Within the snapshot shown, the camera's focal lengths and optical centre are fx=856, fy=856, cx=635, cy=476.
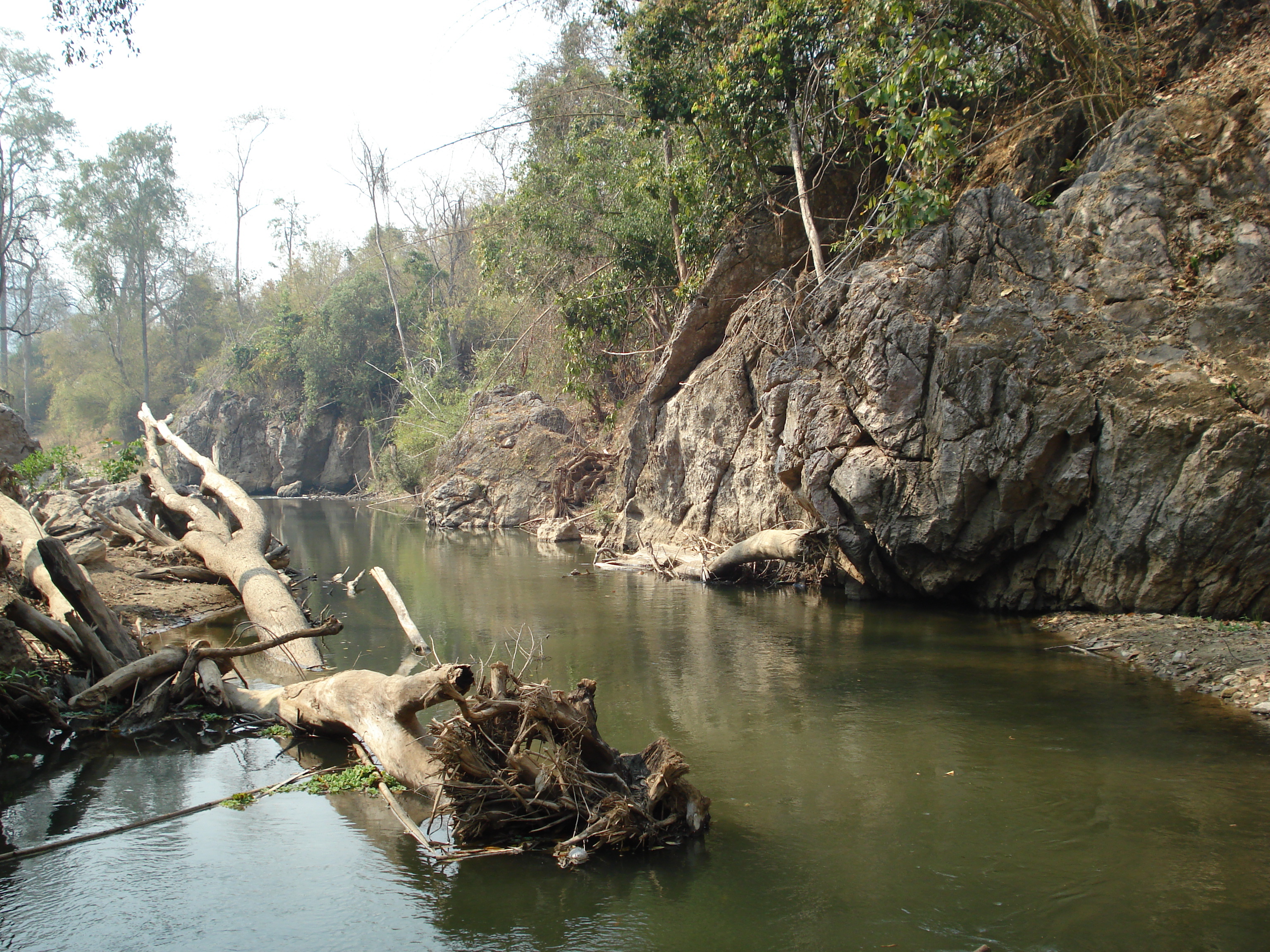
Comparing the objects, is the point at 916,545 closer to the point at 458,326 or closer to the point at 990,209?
the point at 990,209

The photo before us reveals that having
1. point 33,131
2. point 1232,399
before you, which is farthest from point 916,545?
point 33,131

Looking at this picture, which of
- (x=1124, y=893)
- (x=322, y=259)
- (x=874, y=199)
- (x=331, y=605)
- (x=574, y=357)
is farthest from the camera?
(x=322, y=259)

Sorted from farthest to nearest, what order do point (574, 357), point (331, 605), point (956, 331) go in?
point (574, 357)
point (331, 605)
point (956, 331)

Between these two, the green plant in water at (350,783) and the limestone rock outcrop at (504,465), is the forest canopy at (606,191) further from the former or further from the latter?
the green plant in water at (350,783)

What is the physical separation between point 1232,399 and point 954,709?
4835 mm

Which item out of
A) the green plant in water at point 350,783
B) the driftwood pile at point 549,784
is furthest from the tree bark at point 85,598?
the driftwood pile at point 549,784

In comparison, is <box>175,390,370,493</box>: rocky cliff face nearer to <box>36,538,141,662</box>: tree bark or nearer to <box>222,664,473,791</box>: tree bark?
<box>36,538,141,662</box>: tree bark

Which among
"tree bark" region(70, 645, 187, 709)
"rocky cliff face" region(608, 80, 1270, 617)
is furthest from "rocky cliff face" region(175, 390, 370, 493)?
"tree bark" region(70, 645, 187, 709)

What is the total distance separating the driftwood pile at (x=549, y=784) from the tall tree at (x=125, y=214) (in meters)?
51.6

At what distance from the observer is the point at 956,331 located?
11.2 metres

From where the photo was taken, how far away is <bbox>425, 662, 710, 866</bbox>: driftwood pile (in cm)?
497

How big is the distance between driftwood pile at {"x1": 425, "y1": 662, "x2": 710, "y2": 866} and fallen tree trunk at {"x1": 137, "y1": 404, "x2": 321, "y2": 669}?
3.80 metres

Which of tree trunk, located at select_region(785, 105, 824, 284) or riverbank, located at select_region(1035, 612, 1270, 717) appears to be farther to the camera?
tree trunk, located at select_region(785, 105, 824, 284)

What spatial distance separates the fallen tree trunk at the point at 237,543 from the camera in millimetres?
10125
